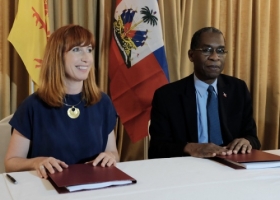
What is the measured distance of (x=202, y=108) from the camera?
6.87ft

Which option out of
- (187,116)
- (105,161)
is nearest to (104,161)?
(105,161)

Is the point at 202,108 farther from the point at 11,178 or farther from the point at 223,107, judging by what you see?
the point at 11,178

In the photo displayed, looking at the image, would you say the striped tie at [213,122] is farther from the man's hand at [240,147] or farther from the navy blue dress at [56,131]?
the navy blue dress at [56,131]

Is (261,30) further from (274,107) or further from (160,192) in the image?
(160,192)

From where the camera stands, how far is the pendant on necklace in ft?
5.48

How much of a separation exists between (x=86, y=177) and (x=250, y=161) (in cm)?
64

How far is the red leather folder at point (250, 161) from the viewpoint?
1418 millimetres

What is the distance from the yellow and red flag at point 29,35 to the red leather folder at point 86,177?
4.38 feet

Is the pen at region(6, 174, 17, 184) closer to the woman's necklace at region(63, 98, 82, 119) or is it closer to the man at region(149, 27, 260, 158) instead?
the woman's necklace at region(63, 98, 82, 119)

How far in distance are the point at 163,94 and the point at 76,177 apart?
1.05 m

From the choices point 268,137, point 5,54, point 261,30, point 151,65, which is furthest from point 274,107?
point 5,54

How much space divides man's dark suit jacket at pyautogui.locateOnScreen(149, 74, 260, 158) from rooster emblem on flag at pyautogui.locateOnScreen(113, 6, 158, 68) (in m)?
0.72

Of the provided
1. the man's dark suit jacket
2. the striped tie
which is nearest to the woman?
the man's dark suit jacket

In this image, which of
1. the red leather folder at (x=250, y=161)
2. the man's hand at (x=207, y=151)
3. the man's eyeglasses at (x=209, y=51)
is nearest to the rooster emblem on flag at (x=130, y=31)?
the man's eyeglasses at (x=209, y=51)
